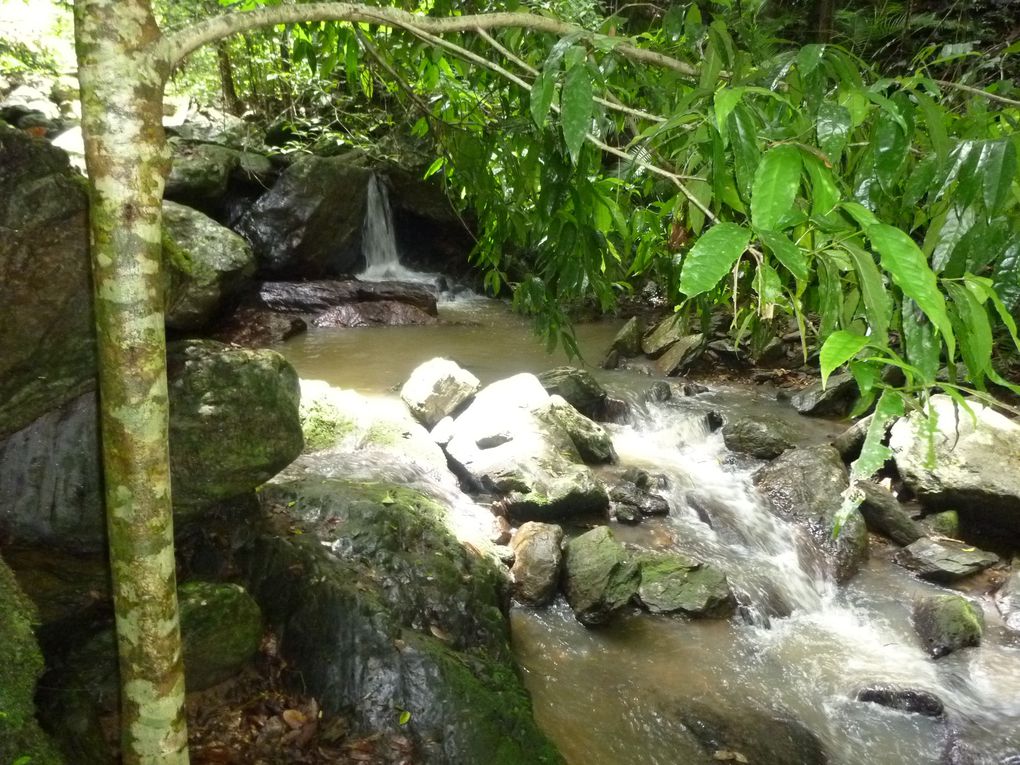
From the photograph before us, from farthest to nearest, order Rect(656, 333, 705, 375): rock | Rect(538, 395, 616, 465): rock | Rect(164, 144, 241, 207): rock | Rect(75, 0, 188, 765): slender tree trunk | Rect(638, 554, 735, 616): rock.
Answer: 1. Rect(164, 144, 241, 207): rock
2. Rect(656, 333, 705, 375): rock
3. Rect(538, 395, 616, 465): rock
4. Rect(638, 554, 735, 616): rock
5. Rect(75, 0, 188, 765): slender tree trunk

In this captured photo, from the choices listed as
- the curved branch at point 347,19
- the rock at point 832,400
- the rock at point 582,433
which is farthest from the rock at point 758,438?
the curved branch at point 347,19

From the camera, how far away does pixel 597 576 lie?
4883 mm

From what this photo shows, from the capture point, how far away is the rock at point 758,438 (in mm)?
7488

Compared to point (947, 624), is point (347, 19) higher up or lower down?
higher up

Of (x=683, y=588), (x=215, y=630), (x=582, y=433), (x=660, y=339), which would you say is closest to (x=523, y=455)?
(x=582, y=433)

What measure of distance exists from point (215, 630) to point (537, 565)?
258 cm

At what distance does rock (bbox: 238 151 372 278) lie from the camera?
40.1 ft

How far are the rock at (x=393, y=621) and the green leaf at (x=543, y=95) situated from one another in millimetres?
2779

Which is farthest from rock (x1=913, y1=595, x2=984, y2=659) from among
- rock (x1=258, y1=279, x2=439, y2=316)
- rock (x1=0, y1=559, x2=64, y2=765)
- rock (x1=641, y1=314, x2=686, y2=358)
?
rock (x1=258, y1=279, x2=439, y2=316)

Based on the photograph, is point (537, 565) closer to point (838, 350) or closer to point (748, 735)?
point (748, 735)

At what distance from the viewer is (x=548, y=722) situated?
12.6 ft

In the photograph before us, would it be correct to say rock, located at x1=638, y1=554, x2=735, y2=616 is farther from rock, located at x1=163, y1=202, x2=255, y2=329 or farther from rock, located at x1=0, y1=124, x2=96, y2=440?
rock, located at x1=163, y1=202, x2=255, y2=329

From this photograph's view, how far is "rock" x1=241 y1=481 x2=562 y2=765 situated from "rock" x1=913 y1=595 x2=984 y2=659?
135 inches

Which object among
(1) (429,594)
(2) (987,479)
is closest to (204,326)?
(1) (429,594)
